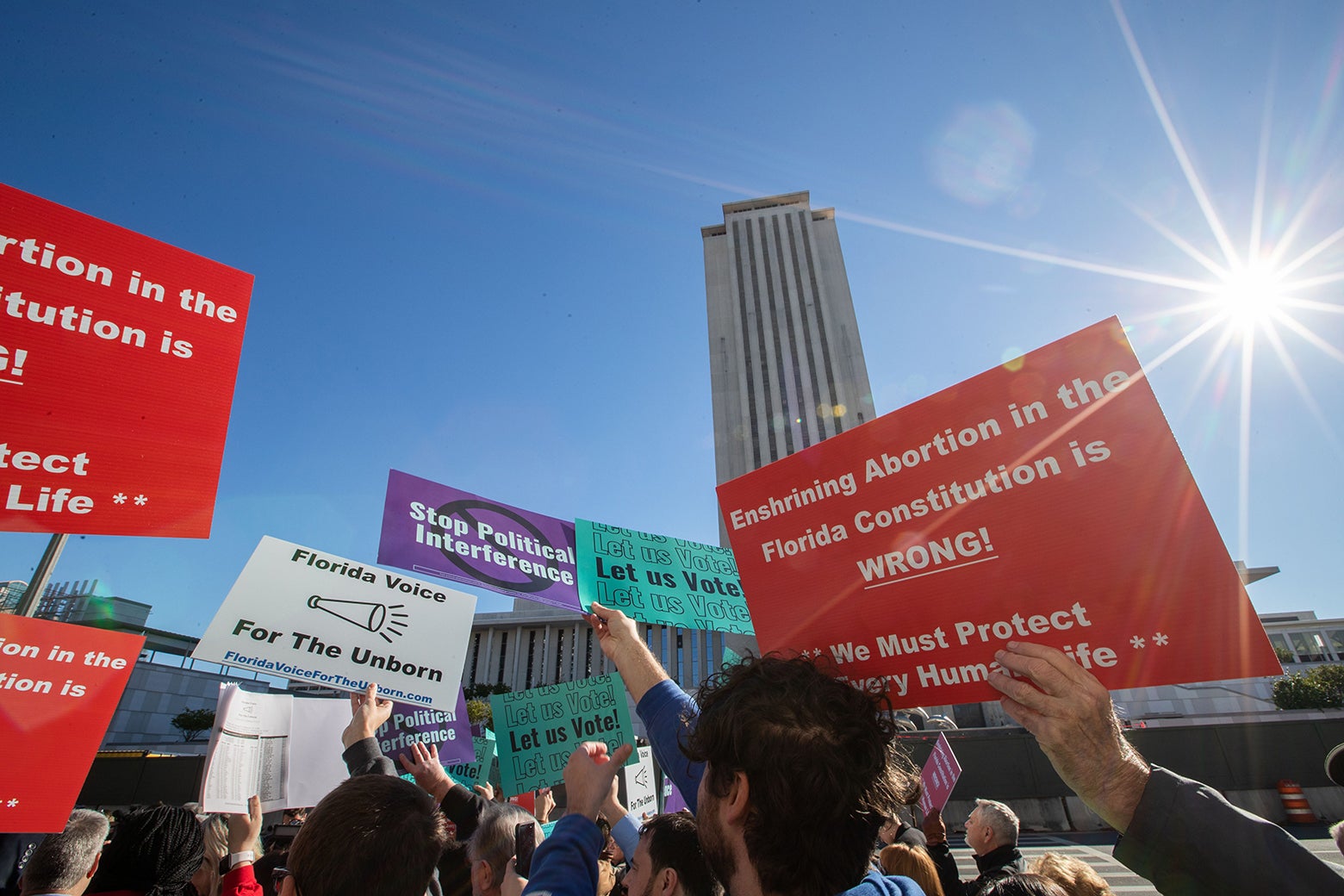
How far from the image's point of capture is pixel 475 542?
15.9 ft

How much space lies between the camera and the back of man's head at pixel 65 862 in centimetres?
252

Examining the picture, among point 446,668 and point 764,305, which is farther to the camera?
point 764,305

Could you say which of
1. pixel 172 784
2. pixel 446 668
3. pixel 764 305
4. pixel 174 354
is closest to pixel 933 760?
pixel 446 668

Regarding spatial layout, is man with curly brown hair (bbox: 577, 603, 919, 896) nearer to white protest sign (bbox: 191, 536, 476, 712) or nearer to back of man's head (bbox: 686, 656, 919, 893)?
back of man's head (bbox: 686, 656, 919, 893)

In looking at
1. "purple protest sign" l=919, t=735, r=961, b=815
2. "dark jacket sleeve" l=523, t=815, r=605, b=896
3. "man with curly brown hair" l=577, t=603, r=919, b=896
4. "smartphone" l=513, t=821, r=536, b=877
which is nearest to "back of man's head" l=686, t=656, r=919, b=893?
"man with curly brown hair" l=577, t=603, r=919, b=896

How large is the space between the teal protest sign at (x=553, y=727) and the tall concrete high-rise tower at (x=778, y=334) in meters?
37.3

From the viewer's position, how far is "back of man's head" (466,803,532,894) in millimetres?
2783

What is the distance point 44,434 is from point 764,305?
52.8 m

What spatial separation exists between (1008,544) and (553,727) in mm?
5593

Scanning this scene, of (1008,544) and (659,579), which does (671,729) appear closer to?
(1008,544)

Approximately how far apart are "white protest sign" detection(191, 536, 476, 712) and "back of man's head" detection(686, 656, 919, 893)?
3.33 meters

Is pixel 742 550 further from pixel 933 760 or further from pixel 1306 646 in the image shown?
pixel 1306 646

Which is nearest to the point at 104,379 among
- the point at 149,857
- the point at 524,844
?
the point at 149,857

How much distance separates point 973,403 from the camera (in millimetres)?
2240
